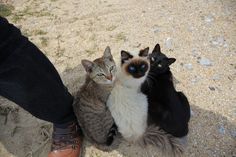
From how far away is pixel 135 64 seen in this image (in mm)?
2031

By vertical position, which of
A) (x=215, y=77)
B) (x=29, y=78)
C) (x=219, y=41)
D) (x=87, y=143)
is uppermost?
(x=29, y=78)

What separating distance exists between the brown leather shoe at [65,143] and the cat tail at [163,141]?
0.44 meters

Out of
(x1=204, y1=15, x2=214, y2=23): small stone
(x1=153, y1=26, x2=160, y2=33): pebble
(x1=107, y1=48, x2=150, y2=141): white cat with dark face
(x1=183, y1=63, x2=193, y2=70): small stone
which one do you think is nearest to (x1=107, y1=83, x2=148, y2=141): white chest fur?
(x1=107, y1=48, x2=150, y2=141): white cat with dark face

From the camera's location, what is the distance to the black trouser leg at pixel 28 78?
1604 mm

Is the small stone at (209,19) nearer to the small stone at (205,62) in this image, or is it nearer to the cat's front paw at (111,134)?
the small stone at (205,62)

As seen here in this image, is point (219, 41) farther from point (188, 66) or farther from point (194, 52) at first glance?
point (188, 66)

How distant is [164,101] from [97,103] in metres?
0.41

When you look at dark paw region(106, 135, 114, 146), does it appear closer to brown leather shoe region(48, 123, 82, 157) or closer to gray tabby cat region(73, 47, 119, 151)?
gray tabby cat region(73, 47, 119, 151)

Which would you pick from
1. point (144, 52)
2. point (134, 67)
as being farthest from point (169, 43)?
point (134, 67)

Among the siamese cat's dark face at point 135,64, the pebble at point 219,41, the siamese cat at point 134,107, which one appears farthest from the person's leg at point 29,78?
the pebble at point 219,41

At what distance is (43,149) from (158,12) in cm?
170

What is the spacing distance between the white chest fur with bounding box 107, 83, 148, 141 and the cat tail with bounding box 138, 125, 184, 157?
56mm

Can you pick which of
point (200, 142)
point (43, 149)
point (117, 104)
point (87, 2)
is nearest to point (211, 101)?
point (200, 142)

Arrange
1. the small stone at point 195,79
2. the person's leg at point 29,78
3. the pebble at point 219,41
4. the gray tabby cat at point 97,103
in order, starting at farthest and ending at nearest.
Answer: the pebble at point 219,41, the small stone at point 195,79, the gray tabby cat at point 97,103, the person's leg at point 29,78
